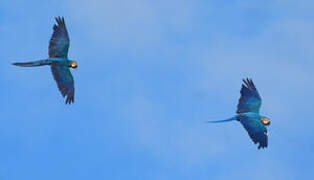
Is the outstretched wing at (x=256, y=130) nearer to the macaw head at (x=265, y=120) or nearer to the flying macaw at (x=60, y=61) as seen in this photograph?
the macaw head at (x=265, y=120)

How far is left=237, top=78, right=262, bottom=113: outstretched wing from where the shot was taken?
92.2 ft

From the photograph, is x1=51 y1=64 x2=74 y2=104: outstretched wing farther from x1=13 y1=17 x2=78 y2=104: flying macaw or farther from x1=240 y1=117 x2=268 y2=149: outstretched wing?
x1=240 y1=117 x2=268 y2=149: outstretched wing

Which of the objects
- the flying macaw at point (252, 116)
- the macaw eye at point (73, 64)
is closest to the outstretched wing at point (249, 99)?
the flying macaw at point (252, 116)

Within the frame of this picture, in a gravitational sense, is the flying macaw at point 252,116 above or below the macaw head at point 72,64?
below

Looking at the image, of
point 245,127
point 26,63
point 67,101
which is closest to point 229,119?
point 245,127

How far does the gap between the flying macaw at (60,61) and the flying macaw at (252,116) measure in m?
7.77

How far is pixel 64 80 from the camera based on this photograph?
27.1m

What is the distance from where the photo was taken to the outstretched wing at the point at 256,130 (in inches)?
1096

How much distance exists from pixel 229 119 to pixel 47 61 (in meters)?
8.97

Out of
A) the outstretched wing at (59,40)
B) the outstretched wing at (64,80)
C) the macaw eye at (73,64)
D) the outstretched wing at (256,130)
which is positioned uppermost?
the outstretched wing at (59,40)

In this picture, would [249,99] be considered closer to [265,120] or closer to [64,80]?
[265,120]

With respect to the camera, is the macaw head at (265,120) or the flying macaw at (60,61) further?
the macaw head at (265,120)

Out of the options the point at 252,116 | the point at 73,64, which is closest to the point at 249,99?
the point at 252,116

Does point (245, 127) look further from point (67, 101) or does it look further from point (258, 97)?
point (67, 101)
